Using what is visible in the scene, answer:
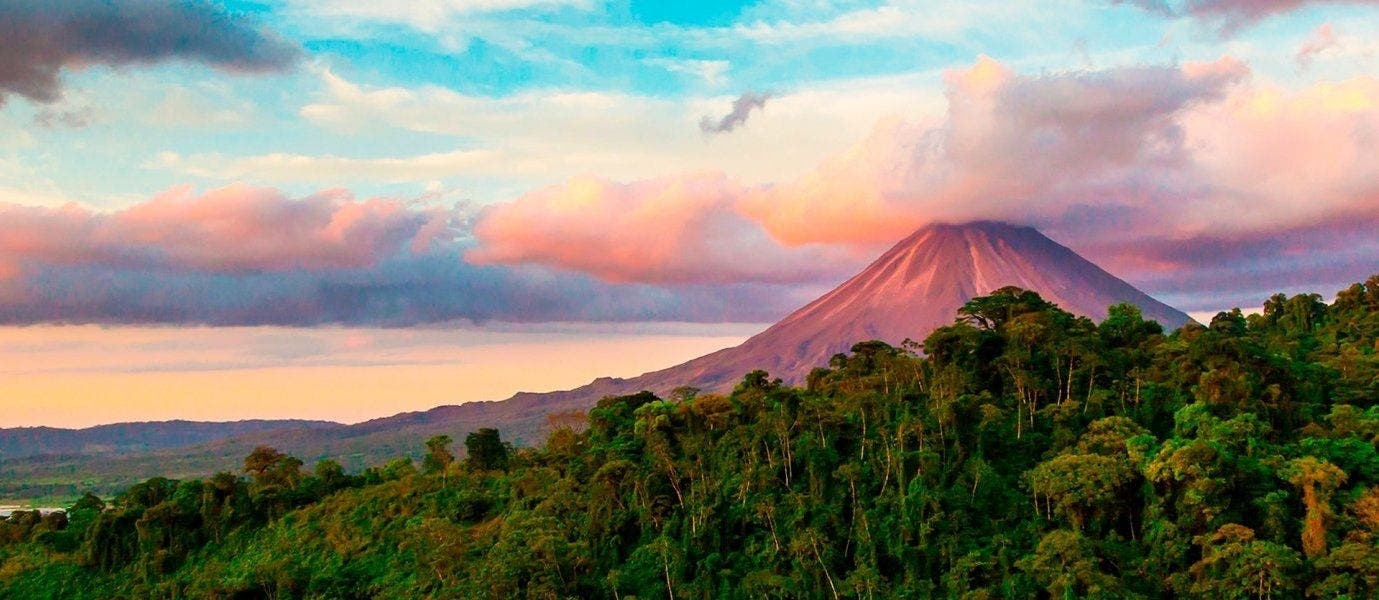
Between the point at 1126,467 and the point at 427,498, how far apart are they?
118 ft

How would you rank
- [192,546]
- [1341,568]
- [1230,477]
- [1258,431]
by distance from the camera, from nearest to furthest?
[1341,568] → [1230,477] → [1258,431] → [192,546]

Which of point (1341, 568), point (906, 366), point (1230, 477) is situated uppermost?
point (906, 366)

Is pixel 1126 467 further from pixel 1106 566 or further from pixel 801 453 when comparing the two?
pixel 801 453

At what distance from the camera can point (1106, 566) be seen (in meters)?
42.8

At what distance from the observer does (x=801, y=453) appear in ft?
169

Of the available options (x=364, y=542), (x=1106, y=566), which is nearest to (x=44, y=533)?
(x=364, y=542)

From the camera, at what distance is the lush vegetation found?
42.1 m

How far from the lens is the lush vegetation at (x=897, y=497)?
4206cm

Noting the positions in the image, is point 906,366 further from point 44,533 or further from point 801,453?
point 44,533

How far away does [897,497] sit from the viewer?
1891 inches

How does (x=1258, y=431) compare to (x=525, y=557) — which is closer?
(x=1258, y=431)

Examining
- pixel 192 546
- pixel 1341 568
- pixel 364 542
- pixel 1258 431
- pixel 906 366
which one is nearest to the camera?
pixel 1341 568

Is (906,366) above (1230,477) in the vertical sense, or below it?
above

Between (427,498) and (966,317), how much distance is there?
29.9m
